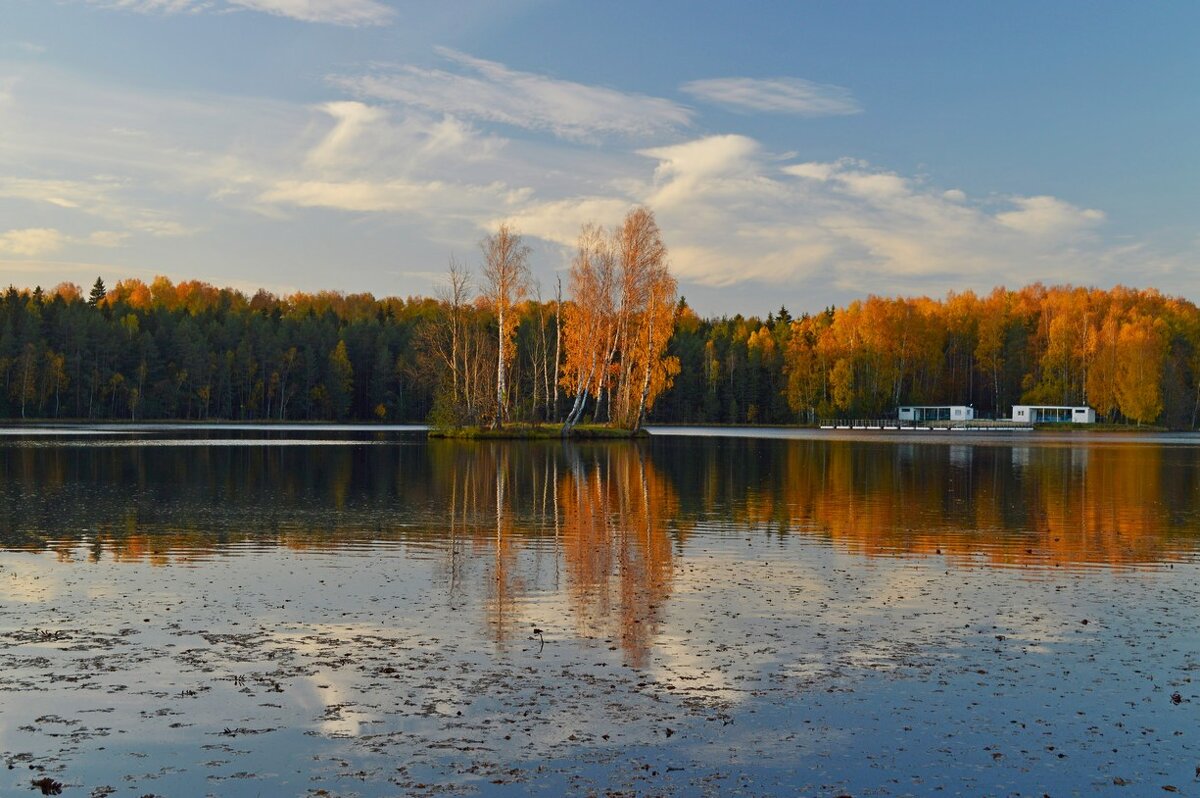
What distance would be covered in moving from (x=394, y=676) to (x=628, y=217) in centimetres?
6872

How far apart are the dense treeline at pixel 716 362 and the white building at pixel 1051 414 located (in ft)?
5.38

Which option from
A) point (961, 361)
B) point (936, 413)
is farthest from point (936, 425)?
point (961, 361)

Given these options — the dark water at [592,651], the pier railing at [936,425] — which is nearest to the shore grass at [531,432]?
the dark water at [592,651]

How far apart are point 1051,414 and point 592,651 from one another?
464 feet

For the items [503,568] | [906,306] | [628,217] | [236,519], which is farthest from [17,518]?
[906,306]

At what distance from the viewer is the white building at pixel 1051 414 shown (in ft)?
454

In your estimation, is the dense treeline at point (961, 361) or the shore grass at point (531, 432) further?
the dense treeline at point (961, 361)

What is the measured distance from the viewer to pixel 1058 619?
15.0m

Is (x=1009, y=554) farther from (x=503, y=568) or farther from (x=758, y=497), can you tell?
(x=758, y=497)

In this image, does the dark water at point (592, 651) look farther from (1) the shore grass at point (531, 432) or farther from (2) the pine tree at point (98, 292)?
(2) the pine tree at point (98, 292)

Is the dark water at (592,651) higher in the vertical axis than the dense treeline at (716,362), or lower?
lower

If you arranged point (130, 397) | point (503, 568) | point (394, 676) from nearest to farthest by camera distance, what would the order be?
1. point (394, 676)
2. point (503, 568)
3. point (130, 397)

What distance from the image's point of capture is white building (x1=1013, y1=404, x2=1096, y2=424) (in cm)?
13850

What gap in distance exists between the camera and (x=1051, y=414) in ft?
466
